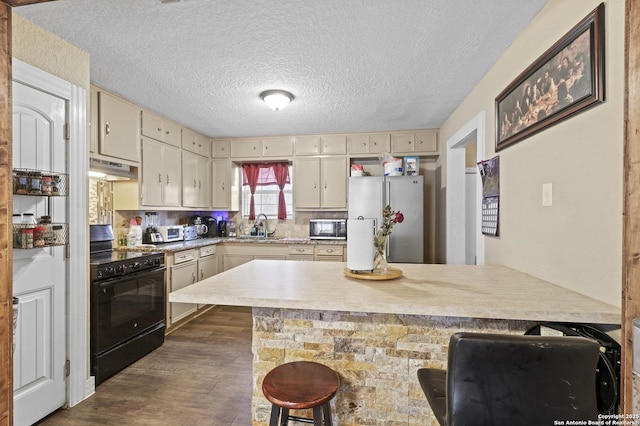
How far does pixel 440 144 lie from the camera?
399 centimetres

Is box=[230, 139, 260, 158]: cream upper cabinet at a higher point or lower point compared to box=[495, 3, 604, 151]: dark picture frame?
higher

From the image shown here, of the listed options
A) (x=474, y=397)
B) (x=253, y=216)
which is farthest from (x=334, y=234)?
(x=474, y=397)

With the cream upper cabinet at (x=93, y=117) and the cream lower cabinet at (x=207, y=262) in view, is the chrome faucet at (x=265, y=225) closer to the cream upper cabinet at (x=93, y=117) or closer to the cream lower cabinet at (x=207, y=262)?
the cream lower cabinet at (x=207, y=262)

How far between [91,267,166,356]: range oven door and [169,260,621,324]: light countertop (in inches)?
54.1

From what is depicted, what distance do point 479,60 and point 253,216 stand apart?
3.63m

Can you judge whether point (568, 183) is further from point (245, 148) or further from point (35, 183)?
point (245, 148)

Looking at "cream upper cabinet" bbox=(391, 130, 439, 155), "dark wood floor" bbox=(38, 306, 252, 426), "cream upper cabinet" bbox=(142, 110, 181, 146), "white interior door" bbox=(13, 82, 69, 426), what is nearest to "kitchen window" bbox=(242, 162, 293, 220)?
"cream upper cabinet" bbox=(142, 110, 181, 146)

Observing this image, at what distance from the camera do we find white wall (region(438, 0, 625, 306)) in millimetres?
1161

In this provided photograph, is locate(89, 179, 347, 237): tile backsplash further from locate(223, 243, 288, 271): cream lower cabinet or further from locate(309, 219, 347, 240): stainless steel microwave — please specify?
locate(223, 243, 288, 271): cream lower cabinet

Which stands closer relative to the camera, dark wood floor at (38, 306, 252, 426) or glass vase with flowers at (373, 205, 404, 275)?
glass vase with flowers at (373, 205, 404, 275)

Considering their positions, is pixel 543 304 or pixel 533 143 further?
pixel 533 143

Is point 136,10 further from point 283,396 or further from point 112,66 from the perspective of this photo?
point 283,396

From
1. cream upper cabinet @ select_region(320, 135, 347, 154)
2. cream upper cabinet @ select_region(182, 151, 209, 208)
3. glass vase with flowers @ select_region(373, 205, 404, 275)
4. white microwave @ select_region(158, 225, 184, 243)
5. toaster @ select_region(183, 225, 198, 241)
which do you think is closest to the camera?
glass vase with flowers @ select_region(373, 205, 404, 275)

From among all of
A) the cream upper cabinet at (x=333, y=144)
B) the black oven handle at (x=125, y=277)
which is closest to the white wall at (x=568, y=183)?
the cream upper cabinet at (x=333, y=144)
